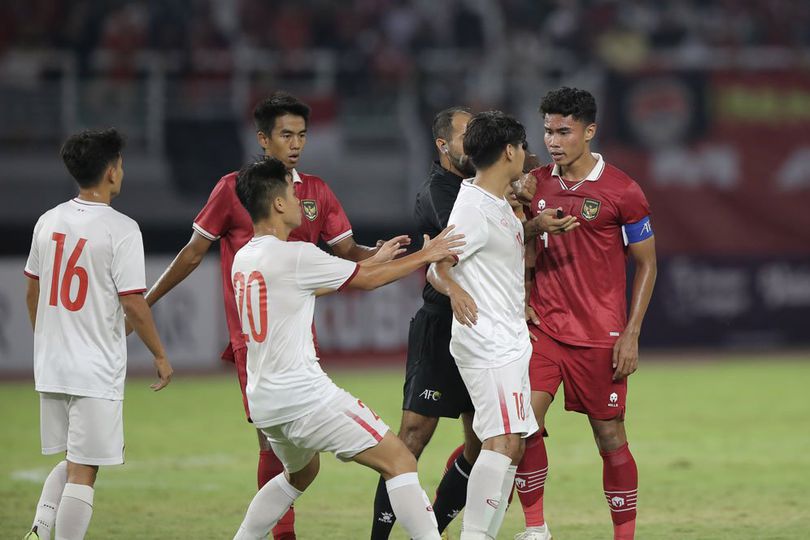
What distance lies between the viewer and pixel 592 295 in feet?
21.1

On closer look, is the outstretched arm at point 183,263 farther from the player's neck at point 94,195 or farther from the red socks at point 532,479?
the red socks at point 532,479

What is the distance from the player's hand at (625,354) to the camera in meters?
6.34

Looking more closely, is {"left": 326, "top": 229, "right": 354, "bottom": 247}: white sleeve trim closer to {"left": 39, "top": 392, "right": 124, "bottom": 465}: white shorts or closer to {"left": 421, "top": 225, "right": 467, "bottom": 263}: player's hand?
{"left": 421, "top": 225, "right": 467, "bottom": 263}: player's hand

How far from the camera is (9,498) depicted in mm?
8172

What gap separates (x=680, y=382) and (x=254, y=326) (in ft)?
33.7

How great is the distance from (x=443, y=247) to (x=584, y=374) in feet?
4.20

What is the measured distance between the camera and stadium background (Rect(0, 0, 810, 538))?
1619cm

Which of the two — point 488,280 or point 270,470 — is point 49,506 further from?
point 488,280

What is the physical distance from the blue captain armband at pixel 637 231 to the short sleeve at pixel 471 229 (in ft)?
3.40

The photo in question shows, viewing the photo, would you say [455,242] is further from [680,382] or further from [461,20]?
[461,20]

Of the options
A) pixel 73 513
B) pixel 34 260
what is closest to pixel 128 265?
pixel 34 260

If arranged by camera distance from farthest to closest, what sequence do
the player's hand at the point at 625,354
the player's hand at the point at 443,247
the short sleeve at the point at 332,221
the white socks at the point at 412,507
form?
1. the short sleeve at the point at 332,221
2. the player's hand at the point at 625,354
3. the player's hand at the point at 443,247
4. the white socks at the point at 412,507

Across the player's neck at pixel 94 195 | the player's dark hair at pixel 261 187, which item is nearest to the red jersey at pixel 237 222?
the player's neck at pixel 94 195

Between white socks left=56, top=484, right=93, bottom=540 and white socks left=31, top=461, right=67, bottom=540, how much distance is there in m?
0.42
